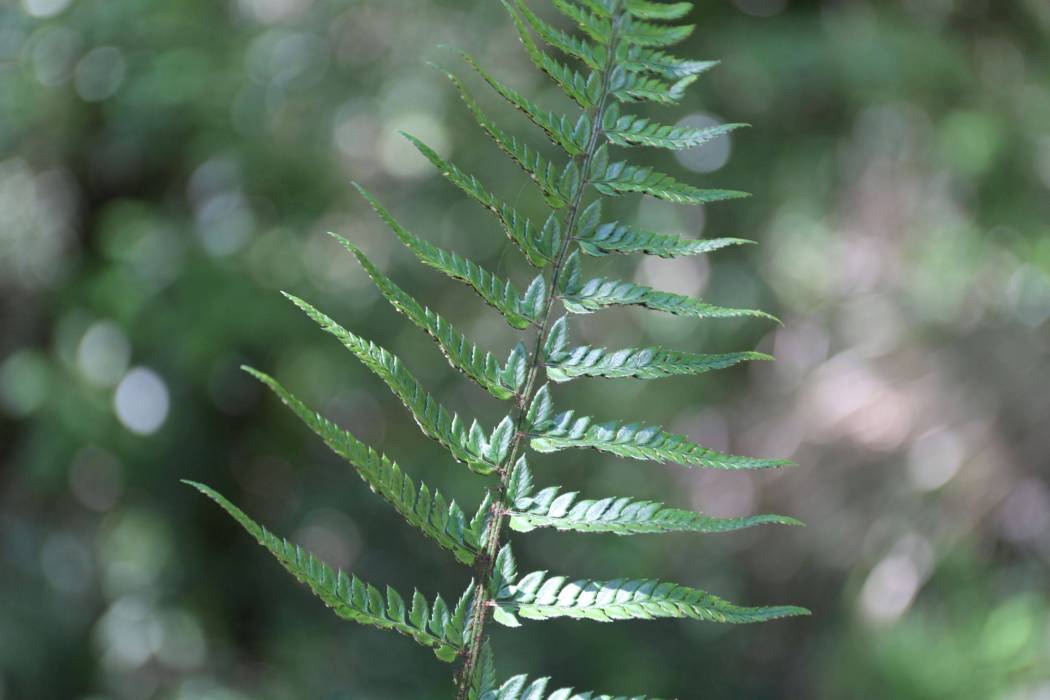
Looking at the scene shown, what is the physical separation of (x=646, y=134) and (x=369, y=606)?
0.23 metres

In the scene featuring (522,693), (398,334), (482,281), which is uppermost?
(482,281)

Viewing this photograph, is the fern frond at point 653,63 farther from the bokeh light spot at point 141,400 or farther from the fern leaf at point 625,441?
the bokeh light spot at point 141,400

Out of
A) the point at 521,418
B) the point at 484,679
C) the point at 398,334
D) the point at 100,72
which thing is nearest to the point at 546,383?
the point at 521,418

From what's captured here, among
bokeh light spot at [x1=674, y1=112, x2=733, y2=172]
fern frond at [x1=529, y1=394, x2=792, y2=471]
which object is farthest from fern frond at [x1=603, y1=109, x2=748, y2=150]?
bokeh light spot at [x1=674, y1=112, x2=733, y2=172]

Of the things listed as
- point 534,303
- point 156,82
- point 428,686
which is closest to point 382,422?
point 428,686

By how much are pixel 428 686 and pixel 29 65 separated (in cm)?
170

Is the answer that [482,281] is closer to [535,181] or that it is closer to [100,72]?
[535,181]

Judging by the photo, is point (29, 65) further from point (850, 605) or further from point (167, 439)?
point (850, 605)

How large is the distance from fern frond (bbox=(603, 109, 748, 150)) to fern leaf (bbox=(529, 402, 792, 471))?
0.39 ft

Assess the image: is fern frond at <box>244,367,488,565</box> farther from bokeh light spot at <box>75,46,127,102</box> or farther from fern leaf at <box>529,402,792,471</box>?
bokeh light spot at <box>75,46,127,102</box>

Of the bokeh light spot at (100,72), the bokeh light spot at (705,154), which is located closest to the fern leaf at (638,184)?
the bokeh light spot at (705,154)

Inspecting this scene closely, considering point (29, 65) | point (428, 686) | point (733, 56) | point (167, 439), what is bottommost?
point (428, 686)

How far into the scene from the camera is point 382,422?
9.41 feet

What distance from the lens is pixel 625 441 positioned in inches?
16.9
